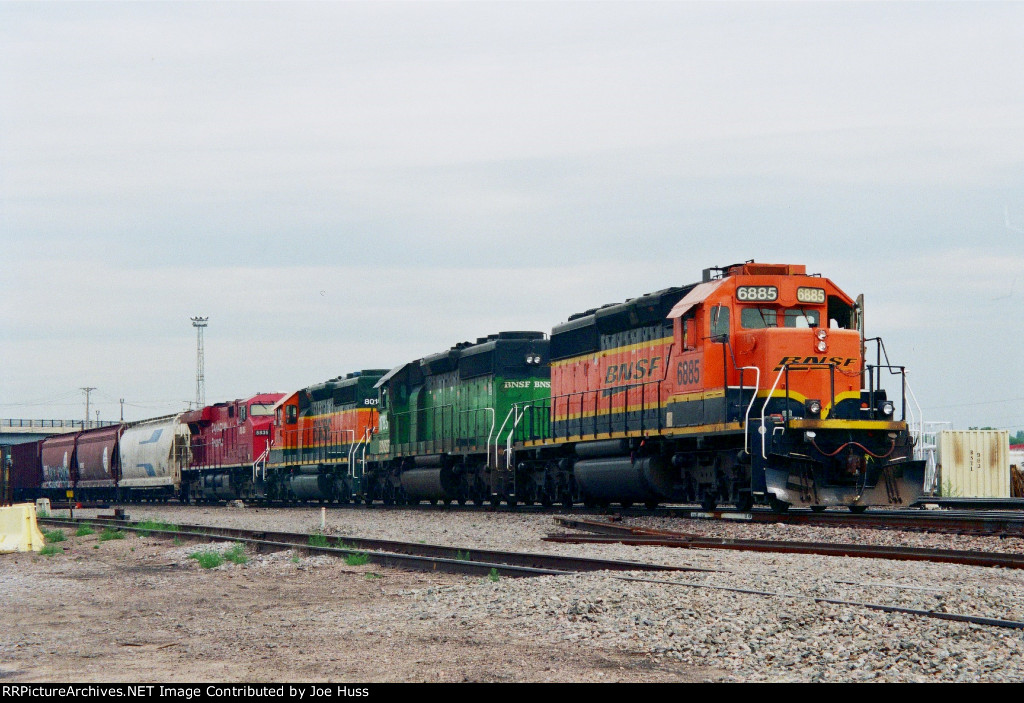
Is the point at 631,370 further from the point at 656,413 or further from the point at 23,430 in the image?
the point at 23,430

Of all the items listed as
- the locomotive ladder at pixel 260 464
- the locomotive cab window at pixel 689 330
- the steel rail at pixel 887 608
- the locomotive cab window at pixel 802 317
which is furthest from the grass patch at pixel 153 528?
the locomotive ladder at pixel 260 464

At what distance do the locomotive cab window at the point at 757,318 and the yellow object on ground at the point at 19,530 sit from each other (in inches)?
440

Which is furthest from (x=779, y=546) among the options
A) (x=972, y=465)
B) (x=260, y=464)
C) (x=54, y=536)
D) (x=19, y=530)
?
(x=260, y=464)

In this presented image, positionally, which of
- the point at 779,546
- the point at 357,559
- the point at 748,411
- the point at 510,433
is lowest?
the point at 357,559

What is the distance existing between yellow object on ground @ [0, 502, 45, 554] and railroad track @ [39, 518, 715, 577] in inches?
90.0

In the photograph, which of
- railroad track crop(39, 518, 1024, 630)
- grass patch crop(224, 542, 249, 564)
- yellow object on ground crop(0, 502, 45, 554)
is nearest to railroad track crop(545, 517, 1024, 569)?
railroad track crop(39, 518, 1024, 630)

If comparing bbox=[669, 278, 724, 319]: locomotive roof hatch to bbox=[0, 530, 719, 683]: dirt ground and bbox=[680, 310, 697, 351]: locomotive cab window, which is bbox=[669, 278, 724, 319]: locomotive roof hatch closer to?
bbox=[680, 310, 697, 351]: locomotive cab window

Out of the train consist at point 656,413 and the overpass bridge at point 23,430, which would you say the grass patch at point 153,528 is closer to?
the train consist at point 656,413

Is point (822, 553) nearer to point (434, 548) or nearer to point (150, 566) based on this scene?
point (434, 548)

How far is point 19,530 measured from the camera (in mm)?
17891

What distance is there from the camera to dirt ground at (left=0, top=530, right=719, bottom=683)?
6359 millimetres

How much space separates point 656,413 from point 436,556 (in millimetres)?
6194

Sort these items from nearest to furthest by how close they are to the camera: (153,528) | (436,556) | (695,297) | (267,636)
→ (267,636)
(436,556)
(695,297)
(153,528)

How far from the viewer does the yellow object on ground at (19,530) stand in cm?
1779
